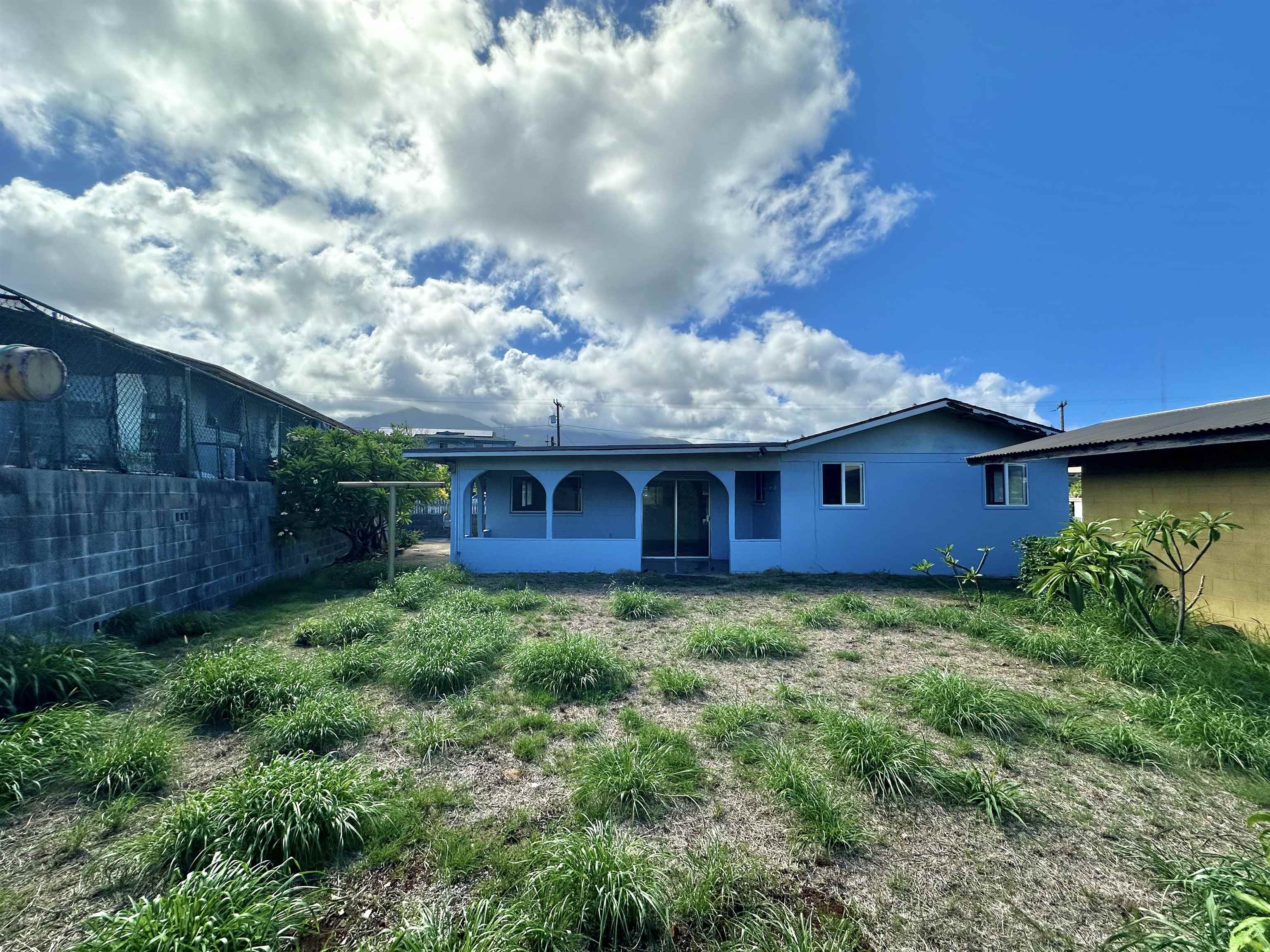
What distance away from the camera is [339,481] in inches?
407

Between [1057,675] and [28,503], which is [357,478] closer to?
[28,503]

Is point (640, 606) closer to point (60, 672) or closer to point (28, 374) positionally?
point (60, 672)

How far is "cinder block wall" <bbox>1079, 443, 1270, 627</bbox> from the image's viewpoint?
17.0 feet

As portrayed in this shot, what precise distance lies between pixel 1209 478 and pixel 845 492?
5845 mm

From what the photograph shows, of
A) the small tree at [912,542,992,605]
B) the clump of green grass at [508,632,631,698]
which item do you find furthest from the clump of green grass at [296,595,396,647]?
the small tree at [912,542,992,605]

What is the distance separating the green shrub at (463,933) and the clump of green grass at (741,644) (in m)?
3.74

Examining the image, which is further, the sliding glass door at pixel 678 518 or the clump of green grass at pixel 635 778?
the sliding glass door at pixel 678 518

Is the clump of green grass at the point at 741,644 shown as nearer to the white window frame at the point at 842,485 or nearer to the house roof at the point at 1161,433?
the house roof at the point at 1161,433

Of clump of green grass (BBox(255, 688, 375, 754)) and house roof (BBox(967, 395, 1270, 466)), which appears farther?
house roof (BBox(967, 395, 1270, 466))

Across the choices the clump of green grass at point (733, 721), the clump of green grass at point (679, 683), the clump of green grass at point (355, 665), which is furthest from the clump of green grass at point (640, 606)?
the clump of green grass at point (355, 665)

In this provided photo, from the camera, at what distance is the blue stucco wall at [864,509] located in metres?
10.9

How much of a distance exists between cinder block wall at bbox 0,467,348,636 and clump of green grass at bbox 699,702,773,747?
624cm

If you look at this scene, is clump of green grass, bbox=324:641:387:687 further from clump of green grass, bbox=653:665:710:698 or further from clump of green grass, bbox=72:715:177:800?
clump of green grass, bbox=653:665:710:698

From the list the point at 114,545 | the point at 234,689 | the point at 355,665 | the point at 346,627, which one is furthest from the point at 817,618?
the point at 114,545
